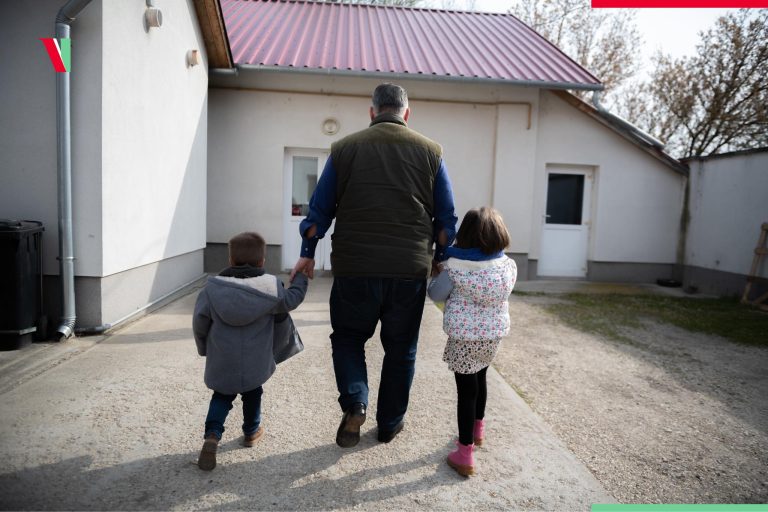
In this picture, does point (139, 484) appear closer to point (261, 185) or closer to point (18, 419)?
point (18, 419)

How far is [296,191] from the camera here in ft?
29.5

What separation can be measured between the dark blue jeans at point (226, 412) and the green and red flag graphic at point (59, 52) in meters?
3.33

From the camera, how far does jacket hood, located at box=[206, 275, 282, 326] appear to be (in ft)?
7.76

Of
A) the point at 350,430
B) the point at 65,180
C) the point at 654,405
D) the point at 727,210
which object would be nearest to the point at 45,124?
the point at 65,180

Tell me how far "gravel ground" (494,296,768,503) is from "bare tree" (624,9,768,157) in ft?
38.1

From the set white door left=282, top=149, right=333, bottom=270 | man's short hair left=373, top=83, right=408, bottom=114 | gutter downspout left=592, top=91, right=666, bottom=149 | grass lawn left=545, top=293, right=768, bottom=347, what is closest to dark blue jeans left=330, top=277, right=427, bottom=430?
man's short hair left=373, top=83, right=408, bottom=114

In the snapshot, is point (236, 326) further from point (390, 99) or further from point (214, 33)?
point (214, 33)

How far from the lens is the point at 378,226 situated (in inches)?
102

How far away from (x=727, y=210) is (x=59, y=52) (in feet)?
31.7

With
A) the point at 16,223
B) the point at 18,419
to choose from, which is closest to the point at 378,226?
the point at 18,419

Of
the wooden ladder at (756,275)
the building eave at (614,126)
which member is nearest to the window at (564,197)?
the building eave at (614,126)

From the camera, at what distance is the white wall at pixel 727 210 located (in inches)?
312

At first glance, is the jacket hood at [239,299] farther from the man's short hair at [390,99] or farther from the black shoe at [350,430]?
the man's short hair at [390,99]

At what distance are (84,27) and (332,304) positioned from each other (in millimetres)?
3607
